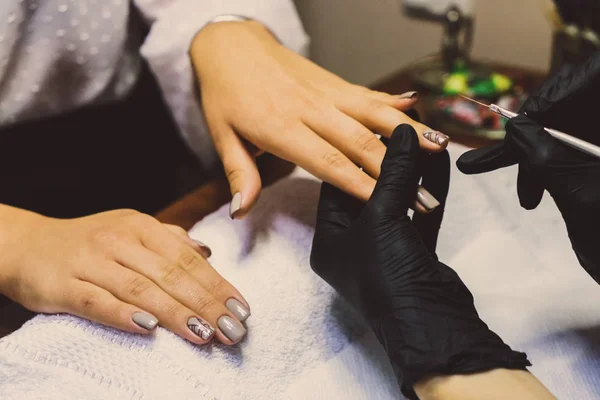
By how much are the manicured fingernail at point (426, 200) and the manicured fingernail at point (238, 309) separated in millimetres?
170

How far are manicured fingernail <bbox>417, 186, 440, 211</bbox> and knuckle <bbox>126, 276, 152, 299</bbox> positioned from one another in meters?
0.23

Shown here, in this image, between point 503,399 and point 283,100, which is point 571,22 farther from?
point 503,399

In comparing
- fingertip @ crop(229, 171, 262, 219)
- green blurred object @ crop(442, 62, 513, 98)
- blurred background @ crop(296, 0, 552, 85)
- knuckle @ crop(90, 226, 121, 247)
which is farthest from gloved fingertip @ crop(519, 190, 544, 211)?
blurred background @ crop(296, 0, 552, 85)

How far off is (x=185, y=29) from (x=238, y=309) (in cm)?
41

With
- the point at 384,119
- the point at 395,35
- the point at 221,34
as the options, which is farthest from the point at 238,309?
the point at 395,35

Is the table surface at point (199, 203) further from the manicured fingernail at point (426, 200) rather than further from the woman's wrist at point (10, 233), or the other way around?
the manicured fingernail at point (426, 200)

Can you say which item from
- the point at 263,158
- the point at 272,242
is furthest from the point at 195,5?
the point at 272,242

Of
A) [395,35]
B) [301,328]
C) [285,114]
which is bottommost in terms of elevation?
[395,35]

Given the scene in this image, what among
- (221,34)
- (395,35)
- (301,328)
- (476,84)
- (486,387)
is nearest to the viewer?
(486,387)

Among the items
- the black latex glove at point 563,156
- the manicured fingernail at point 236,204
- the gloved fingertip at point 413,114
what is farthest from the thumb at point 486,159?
the manicured fingernail at point 236,204

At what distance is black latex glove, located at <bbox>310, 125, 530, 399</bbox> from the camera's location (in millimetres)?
406

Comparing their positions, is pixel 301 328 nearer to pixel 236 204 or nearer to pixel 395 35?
pixel 236 204

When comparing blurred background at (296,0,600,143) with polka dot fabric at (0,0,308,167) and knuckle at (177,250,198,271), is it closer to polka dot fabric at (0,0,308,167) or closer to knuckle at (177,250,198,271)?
polka dot fabric at (0,0,308,167)

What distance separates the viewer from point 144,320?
438mm
